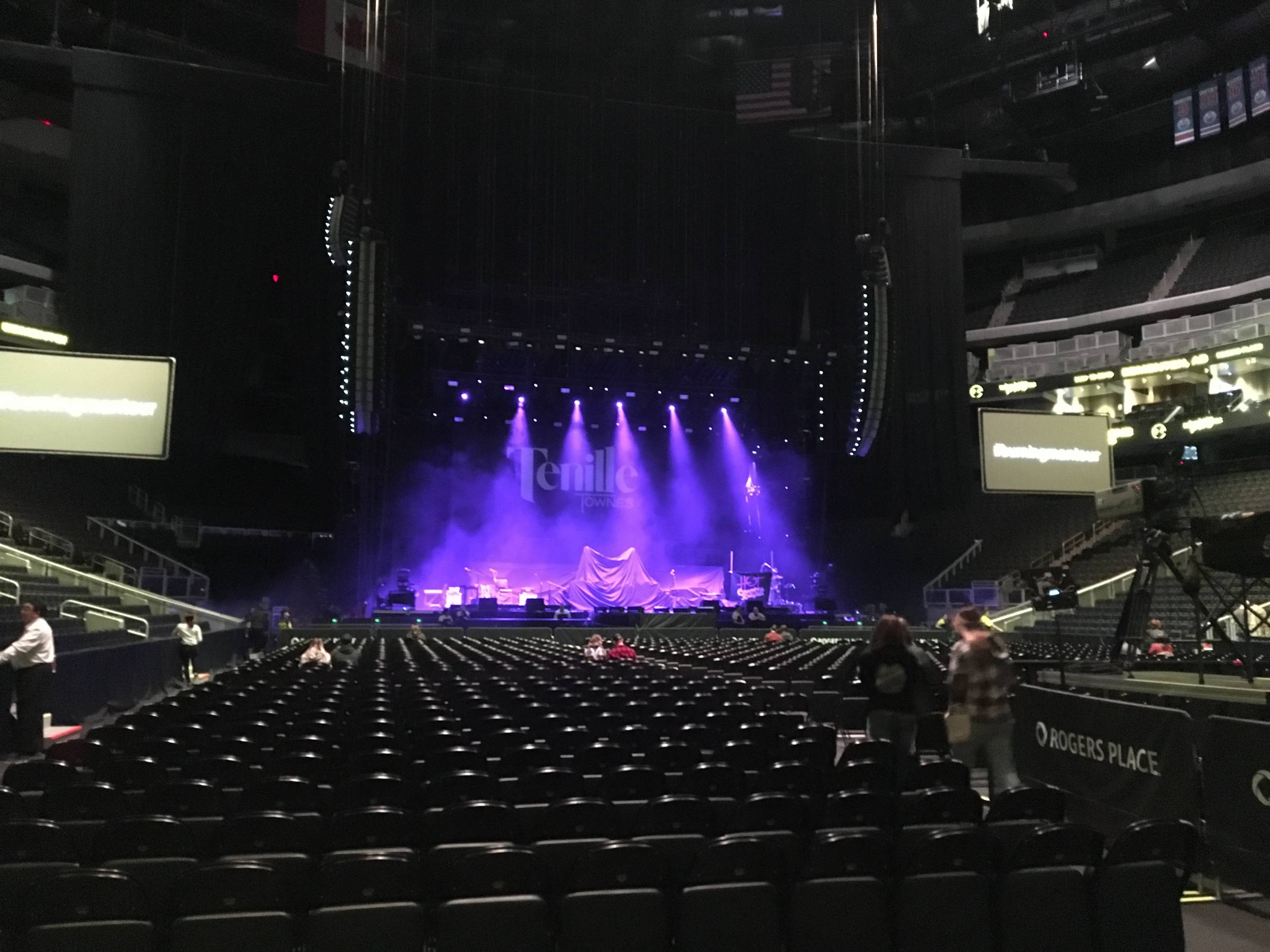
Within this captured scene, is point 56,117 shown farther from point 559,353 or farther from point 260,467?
point 559,353

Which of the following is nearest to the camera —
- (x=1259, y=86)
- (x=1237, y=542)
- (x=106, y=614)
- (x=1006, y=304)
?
(x=1237, y=542)

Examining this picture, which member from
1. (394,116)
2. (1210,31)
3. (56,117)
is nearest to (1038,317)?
(1210,31)

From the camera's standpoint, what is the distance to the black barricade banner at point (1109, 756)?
237 inches

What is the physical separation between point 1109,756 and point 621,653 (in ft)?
40.5

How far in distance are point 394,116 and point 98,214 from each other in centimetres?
837

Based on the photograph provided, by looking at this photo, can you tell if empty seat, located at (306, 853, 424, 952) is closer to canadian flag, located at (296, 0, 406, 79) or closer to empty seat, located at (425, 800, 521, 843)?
empty seat, located at (425, 800, 521, 843)

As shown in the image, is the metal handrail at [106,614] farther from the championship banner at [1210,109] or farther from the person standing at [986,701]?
the championship banner at [1210,109]

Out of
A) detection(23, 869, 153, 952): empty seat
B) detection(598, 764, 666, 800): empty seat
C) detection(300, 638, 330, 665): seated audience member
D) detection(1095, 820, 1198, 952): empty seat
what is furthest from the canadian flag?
detection(1095, 820, 1198, 952): empty seat

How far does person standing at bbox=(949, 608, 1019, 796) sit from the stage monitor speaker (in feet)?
8.98

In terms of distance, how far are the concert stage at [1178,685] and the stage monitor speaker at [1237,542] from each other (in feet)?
3.24

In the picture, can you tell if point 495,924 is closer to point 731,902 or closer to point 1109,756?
point 731,902

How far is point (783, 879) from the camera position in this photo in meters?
4.40

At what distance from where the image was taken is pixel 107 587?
75.9 feet

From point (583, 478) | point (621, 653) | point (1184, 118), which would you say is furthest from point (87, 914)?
point (1184, 118)
